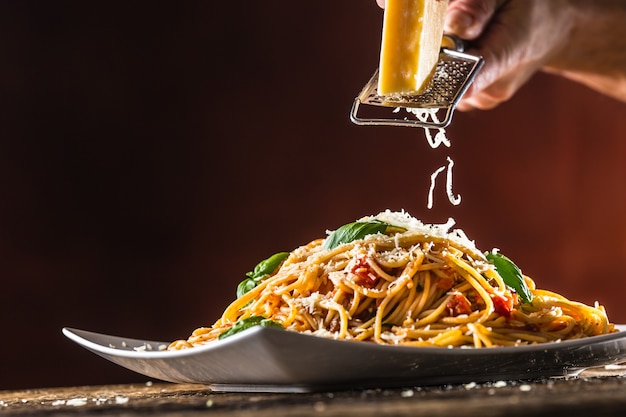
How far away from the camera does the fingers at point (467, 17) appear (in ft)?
7.50

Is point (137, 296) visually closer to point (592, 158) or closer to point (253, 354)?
point (592, 158)

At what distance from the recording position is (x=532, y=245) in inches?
225

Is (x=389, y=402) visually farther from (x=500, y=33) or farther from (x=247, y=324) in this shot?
(x=500, y=33)

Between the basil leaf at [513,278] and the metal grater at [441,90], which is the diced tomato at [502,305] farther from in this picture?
the metal grater at [441,90]

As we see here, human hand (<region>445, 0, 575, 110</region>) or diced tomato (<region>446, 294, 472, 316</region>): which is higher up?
human hand (<region>445, 0, 575, 110</region>)

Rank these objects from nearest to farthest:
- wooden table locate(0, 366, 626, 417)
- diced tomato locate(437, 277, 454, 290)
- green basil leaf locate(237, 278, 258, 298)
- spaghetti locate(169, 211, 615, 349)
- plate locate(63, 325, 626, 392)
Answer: wooden table locate(0, 366, 626, 417)
plate locate(63, 325, 626, 392)
spaghetti locate(169, 211, 615, 349)
diced tomato locate(437, 277, 454, 290)
green basil leaf locate(237, 278, 258, 298)

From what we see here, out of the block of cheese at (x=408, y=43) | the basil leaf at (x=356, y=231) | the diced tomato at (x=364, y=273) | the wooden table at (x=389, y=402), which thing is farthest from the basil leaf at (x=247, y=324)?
the block of cheese at (x=408, y=43)

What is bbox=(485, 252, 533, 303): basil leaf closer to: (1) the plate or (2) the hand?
(1) the plate

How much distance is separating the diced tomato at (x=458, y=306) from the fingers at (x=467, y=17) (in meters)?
0.70

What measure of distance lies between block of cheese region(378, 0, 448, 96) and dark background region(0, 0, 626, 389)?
335 cm

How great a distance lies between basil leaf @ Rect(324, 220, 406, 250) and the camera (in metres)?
2.12

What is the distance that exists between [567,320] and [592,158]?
4120mm

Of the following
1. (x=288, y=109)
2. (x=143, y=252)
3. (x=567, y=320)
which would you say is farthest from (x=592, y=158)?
(x=567, y=320)

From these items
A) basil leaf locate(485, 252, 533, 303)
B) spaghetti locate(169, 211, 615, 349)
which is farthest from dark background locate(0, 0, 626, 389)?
basil leaf locate(485, 252, 533, 303)
